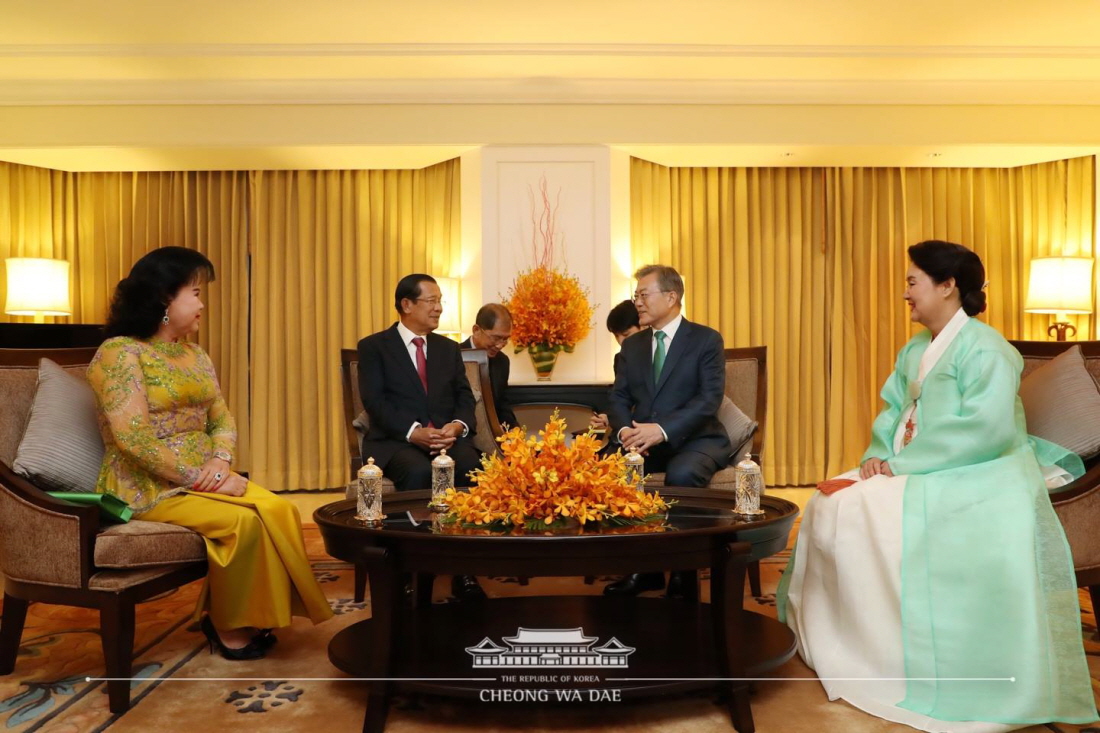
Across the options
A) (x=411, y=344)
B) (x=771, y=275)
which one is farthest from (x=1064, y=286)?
(x=411, y=344)

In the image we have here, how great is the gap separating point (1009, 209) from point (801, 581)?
5.73 m

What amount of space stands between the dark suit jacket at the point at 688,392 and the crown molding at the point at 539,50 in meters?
2.62

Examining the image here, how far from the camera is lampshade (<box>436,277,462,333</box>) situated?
6.97 meters

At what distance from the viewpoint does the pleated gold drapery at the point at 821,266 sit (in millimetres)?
7766

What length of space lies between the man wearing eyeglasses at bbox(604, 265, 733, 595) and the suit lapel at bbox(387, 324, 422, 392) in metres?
0.98

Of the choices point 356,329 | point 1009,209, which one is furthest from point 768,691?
point 1009,209

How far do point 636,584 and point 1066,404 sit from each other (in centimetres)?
181

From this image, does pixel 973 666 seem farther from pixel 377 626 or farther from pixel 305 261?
pixel 305 261

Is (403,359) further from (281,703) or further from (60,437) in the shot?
(281,703)

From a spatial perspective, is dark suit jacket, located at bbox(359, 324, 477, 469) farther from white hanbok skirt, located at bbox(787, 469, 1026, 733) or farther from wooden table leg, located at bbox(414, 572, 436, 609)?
white hanbok skirt, located at bbox(787, 469, 1026, 733)

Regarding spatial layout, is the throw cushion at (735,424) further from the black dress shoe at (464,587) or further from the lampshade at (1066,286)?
the lampshade at (1066,286)

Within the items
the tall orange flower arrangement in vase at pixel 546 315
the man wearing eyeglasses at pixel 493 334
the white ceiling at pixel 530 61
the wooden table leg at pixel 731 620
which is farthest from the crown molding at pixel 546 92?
the wooden table leg at pixel 731 620

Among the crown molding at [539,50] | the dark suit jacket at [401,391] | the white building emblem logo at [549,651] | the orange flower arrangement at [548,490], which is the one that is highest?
the crown molding at [539,50]

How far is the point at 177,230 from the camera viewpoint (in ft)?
25.3
